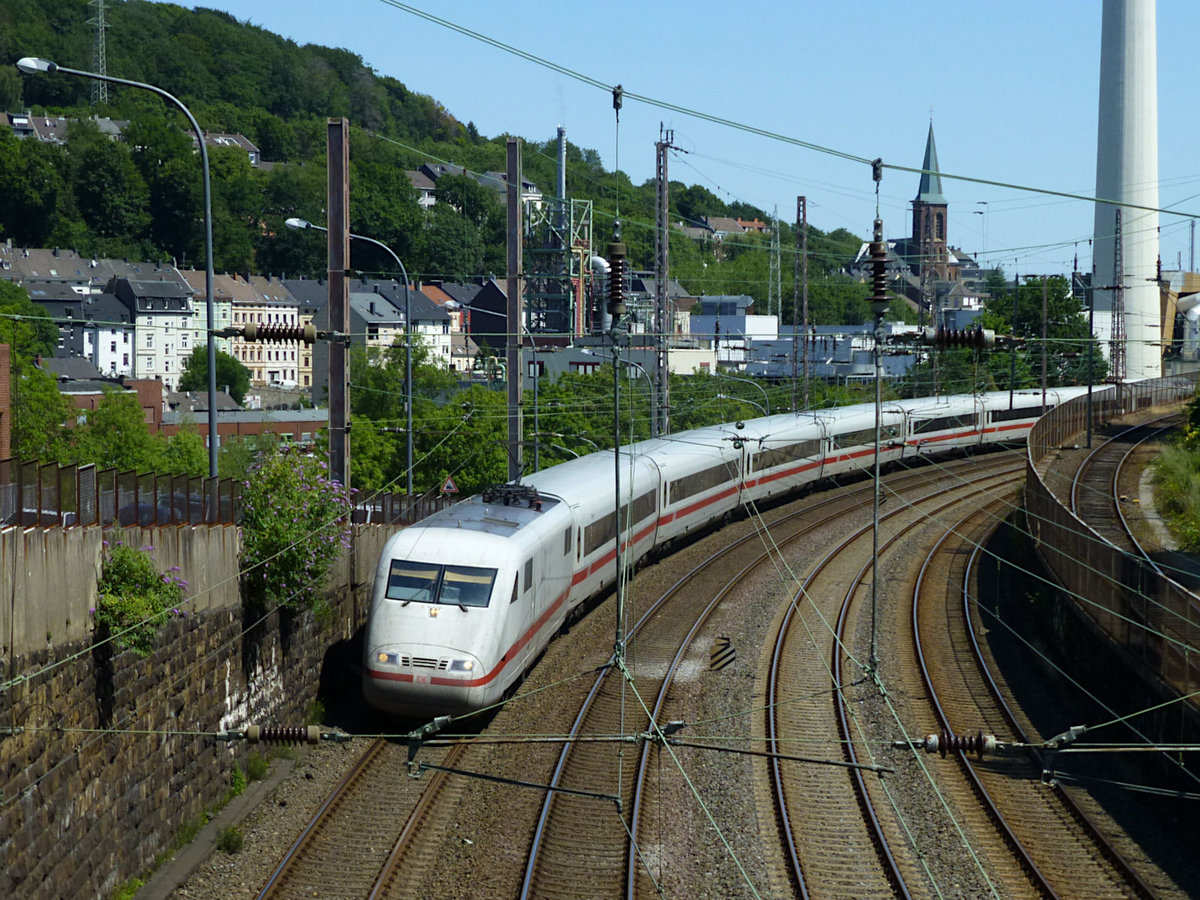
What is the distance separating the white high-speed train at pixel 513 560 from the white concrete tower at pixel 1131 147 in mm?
55604

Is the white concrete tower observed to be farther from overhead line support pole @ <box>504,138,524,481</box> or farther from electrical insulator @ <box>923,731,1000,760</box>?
electrical insulator @ <box>923,731,1000,760</box>

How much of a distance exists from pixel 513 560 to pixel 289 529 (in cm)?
300

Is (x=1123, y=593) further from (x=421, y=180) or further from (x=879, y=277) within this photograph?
(x=421, y=180)

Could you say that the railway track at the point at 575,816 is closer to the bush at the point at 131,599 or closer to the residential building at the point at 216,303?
the bush at the point at 131,599

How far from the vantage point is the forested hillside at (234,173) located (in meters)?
127

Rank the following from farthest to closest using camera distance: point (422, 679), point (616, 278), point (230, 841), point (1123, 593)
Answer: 1. point (1123, 593)
2. point (422, 679)
3. point (616, 278)
4. point (230, 841)

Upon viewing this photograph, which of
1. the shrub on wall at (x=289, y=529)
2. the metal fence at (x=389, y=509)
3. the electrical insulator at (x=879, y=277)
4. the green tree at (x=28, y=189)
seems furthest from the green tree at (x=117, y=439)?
the green tree at (x=28, y=189)

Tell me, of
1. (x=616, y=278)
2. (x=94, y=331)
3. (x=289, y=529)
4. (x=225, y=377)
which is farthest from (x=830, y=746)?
(x=94, y=331)

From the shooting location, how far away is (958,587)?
28938mm

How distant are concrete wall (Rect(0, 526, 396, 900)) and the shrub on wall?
453 mm

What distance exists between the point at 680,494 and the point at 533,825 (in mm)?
15781

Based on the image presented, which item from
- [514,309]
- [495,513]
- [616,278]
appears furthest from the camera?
[514,309]

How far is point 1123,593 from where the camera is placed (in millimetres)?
19812

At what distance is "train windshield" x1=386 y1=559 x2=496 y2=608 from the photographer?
18.0 m
